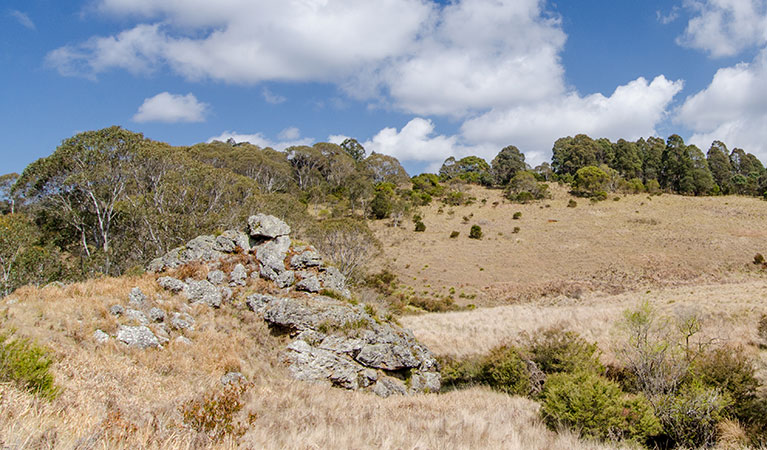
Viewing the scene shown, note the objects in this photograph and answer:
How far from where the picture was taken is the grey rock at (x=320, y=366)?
1172cm

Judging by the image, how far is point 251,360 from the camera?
1108 cm

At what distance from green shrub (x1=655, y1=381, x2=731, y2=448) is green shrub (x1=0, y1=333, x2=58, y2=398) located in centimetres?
1069

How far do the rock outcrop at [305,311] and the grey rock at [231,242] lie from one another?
0.04 m

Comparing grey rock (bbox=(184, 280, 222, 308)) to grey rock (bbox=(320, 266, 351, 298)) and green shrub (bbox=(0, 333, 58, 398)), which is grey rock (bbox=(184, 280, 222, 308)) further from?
green shrub (bbox=(0, 333, 58, 398))

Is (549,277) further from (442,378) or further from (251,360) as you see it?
(251,360)

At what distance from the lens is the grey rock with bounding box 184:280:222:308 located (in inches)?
480

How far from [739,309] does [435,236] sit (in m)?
35.7

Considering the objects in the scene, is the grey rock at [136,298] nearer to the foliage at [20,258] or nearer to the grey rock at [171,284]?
the grey rock at [171,284]

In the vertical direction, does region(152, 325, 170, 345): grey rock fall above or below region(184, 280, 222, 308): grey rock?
below

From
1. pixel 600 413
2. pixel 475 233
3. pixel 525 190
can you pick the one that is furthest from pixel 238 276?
pixel 525 190

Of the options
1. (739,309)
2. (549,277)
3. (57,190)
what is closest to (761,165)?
(549,277)

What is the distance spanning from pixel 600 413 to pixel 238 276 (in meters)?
11.3

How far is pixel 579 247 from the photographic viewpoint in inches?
1828

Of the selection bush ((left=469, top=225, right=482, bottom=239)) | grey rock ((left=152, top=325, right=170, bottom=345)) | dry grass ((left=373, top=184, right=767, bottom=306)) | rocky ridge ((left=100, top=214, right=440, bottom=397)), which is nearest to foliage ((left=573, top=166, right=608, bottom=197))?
dry grass ((left=373, top=184, right=767, bottom=306))
